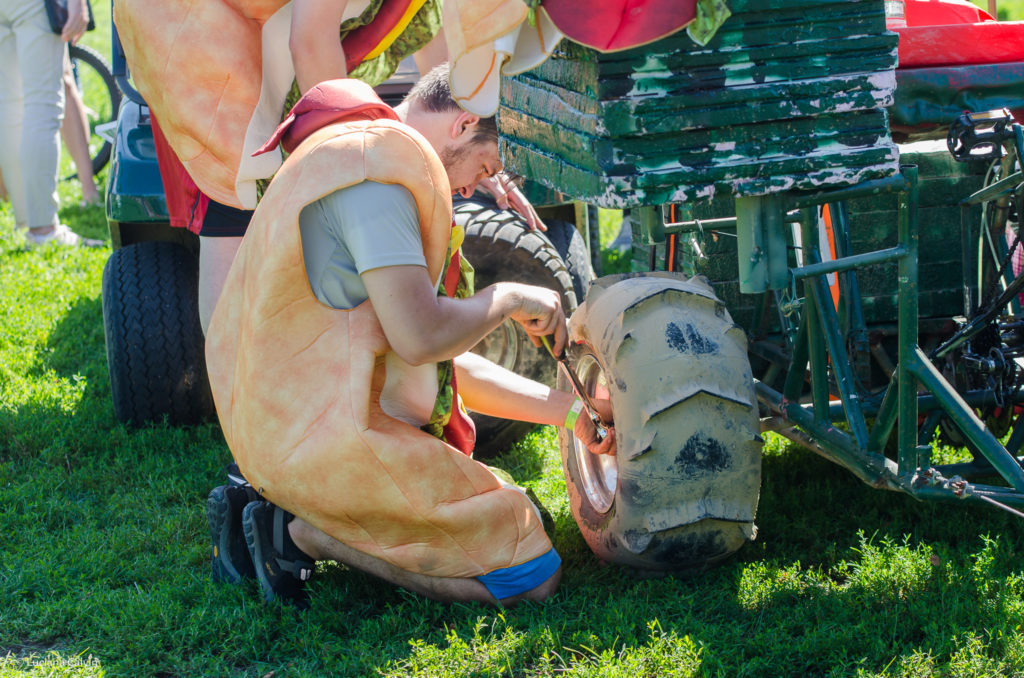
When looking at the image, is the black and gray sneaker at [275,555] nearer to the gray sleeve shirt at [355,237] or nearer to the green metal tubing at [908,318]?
the gray sleeve shirt at [355,237]

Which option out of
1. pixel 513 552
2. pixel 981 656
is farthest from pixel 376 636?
pixel 981 656

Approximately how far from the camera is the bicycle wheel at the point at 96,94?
7.88m

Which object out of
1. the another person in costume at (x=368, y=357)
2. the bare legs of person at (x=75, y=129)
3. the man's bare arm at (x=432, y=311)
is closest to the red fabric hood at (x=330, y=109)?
the another person in costume at (x=368, y=357)

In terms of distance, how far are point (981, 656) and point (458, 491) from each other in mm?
1225

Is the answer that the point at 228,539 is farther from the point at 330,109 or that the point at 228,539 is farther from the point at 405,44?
the point at 405,44

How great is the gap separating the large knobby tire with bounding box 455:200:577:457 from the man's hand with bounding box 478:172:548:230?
26mm

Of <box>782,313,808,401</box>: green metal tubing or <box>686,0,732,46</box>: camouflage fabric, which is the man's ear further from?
<box>782,313,808,401</box>: green metal tubing

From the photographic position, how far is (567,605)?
2.65 m

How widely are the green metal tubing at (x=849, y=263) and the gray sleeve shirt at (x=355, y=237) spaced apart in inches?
33.3

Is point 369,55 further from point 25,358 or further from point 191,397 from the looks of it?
point 25,358

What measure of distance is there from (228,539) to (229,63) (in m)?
1.40

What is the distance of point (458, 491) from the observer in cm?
259

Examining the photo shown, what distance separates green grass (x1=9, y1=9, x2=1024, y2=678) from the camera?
2.39m

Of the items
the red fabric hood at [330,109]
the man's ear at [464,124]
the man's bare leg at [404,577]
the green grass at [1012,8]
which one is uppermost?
the red fabric hood at [330,109]
